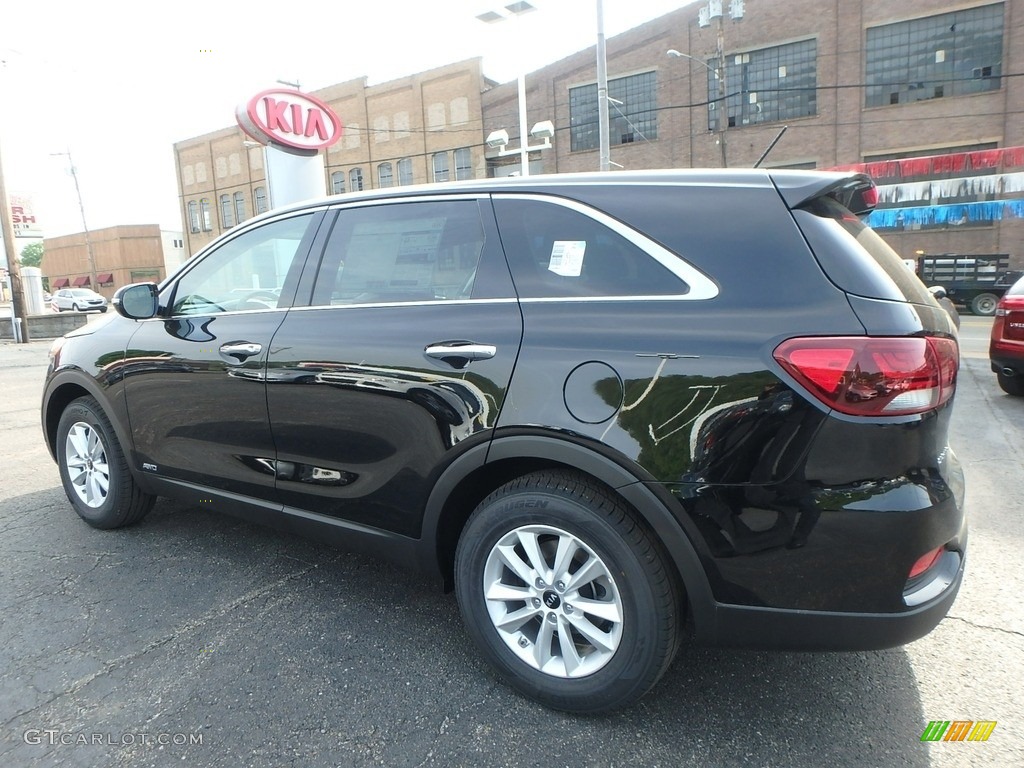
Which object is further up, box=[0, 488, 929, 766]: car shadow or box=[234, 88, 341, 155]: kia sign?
box=[234, 88, 341, 155]: kia sign

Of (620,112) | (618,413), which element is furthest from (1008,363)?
(620,112)

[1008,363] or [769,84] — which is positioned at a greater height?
[769,84]

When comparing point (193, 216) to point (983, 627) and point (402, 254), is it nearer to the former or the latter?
point (402, 254)

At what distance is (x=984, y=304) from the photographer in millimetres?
21656

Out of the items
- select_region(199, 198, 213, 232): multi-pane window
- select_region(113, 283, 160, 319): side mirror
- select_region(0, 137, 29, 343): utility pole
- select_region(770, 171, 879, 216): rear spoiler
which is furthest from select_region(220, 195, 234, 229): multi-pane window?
select_region(770, 171, 879, 216): rear spoiler

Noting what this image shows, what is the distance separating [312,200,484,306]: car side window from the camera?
256 cm

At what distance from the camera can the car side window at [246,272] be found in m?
3.12

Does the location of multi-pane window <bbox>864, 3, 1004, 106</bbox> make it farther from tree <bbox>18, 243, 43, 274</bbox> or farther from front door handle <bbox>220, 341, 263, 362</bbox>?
tree <bbox>18, 243, 43, 274</bbox>

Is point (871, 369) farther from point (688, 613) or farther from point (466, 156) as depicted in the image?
point (466, 156)

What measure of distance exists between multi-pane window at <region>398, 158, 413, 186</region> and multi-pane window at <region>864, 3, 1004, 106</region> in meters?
24.0

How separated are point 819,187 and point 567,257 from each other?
0.80 meters

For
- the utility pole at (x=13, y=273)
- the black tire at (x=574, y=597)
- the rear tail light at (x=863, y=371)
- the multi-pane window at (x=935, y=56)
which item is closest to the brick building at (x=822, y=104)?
the multi-pane window at (x=935, y=56)

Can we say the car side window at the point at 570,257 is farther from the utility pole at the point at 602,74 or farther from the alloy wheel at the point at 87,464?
the utility pole at the point at 602,74

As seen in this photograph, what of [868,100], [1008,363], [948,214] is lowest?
[1008,363]
